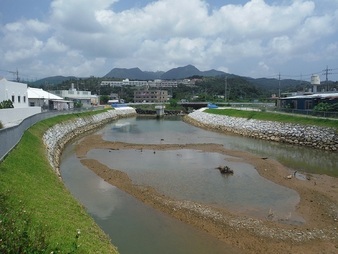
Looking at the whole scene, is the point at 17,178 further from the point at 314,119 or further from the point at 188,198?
the point at 314,119

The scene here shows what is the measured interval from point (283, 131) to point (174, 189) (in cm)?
2719

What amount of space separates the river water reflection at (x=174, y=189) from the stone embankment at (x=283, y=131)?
2.61 meters

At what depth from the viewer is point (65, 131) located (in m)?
43.6

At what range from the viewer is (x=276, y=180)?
22.7 meters

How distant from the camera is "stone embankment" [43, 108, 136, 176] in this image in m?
28.6

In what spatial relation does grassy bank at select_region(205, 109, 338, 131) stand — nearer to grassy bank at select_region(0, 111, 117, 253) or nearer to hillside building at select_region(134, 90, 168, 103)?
grassy bank at select_region(0, 111, 117, 253)

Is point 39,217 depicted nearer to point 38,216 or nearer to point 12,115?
point 38,216

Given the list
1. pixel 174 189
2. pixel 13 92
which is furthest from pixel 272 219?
pixel 13 92

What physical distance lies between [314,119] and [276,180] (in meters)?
20.7

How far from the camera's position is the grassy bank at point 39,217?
693cm

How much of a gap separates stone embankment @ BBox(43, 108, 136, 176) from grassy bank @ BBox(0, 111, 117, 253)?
21.4 feet

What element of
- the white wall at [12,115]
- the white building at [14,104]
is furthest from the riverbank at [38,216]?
the white building at [14,104]

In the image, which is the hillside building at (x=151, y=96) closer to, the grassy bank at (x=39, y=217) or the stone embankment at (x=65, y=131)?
the stone embankment at (x=65, y=131)

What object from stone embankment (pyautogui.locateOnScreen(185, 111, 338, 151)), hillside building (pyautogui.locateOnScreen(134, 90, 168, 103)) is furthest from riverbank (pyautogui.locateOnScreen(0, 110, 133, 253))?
hillside building (pyautogui.locateOnScreen(134, 90, 168, 103))
